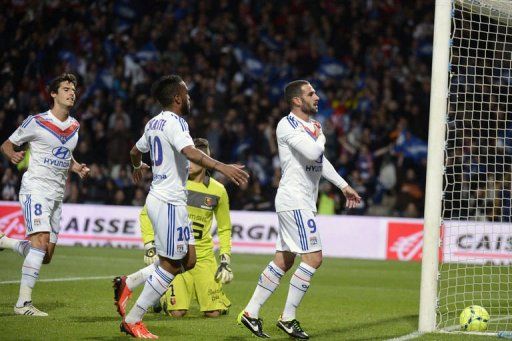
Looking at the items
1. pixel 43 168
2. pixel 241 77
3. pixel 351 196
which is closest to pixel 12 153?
pixel 43 168

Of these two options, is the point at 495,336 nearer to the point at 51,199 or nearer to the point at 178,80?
the point at 178,80

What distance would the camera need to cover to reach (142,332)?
7.82 m

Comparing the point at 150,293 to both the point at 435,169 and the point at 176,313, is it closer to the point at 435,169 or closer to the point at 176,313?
the point at 176,313

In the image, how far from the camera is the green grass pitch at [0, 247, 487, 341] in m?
8.44

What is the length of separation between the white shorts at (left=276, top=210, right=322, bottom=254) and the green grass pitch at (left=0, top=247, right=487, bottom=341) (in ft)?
2.75

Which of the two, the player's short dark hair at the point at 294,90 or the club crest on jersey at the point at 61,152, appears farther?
A: the club crest on jersey at the point at 61,152

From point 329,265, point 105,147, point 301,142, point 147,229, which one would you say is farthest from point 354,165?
point 301,142

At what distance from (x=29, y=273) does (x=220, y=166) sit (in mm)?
3267

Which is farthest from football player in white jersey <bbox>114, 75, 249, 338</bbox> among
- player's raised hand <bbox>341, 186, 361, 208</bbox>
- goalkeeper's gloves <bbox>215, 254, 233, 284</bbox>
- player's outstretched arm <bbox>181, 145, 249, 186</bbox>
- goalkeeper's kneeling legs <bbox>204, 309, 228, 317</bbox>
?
goalkeeper's kneeling legs <bbox>204, 309, 228, 317</bbox>

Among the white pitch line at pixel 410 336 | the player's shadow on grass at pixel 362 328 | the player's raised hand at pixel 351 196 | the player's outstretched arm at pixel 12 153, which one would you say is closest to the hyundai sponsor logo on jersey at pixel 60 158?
the player's outstretched arm at pixel 12 153

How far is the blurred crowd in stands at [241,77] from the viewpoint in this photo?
22.1 metres

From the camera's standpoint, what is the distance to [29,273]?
30.8ft

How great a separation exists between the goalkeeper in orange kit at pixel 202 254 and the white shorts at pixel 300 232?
1791 mm

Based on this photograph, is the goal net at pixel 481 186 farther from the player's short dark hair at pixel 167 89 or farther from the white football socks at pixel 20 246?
the white football socks at pixel 20 246
